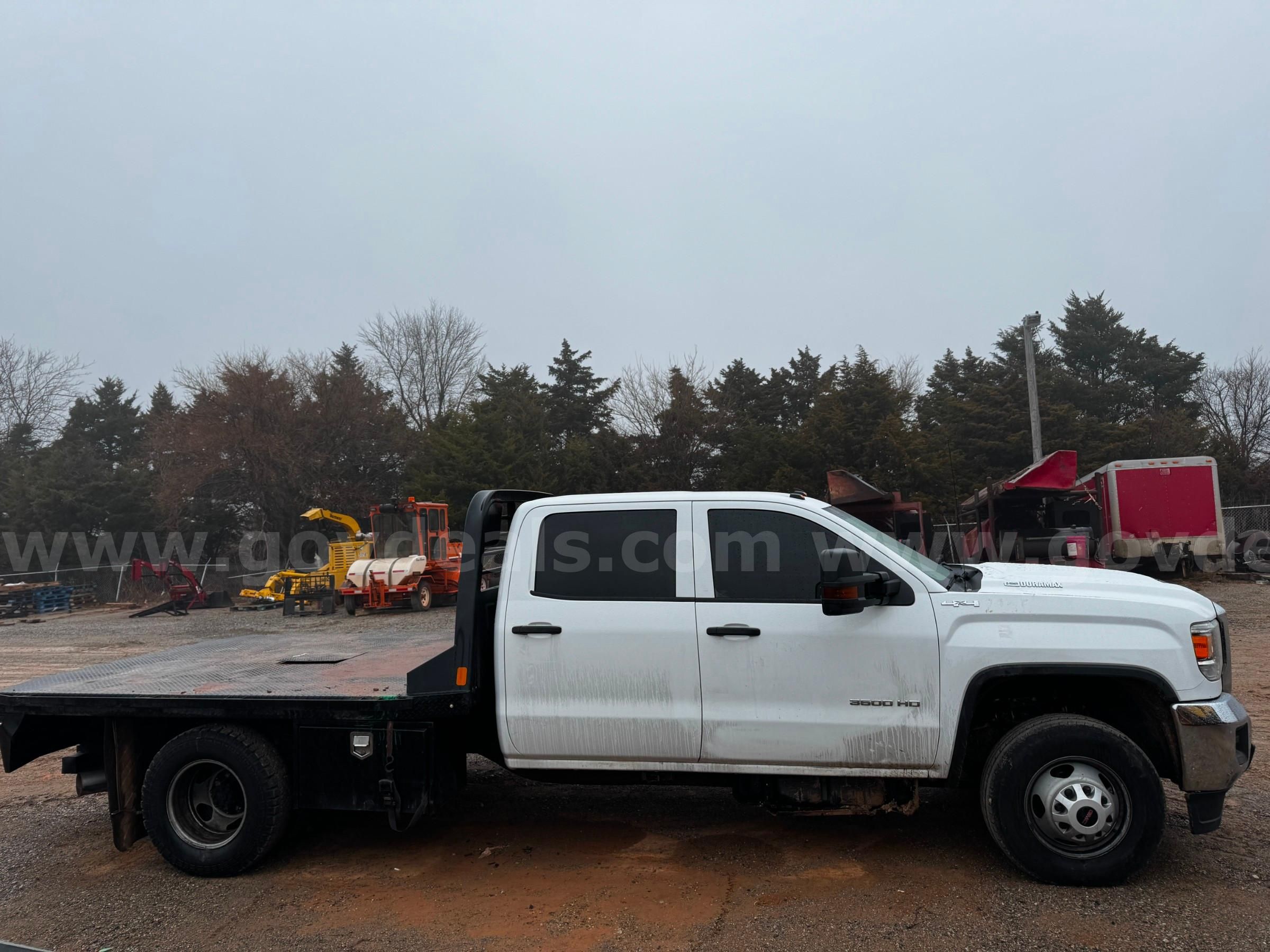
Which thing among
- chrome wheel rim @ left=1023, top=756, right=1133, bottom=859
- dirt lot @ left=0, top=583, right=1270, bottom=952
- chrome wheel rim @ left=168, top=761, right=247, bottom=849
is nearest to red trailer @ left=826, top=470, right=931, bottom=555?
dirt lot @ left=0, top=583, right=1270, bottom=952

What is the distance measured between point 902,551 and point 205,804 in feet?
13.3

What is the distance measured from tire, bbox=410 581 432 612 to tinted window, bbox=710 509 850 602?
1826cm

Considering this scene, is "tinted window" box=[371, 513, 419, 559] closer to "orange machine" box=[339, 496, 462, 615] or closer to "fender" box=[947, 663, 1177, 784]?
"orange machine" box=[339, 496, 462, 615]

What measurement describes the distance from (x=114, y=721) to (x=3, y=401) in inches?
1972

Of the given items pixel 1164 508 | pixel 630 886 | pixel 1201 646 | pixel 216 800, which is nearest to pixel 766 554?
pixel 630 886

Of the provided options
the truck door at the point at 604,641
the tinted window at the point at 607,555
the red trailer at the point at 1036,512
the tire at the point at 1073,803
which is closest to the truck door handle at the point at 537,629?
the truck door at the point at 604,641

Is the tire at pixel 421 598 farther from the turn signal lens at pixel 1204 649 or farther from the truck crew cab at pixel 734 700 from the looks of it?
the turn signal lens at pixel 1204 649

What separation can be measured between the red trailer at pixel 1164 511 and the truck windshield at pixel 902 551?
15.6 m

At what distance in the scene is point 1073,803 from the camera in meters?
4.25

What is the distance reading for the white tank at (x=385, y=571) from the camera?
70.5 feet

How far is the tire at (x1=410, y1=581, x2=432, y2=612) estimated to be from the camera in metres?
21.9

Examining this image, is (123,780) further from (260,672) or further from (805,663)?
(805,663)

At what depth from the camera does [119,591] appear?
30.9 meters

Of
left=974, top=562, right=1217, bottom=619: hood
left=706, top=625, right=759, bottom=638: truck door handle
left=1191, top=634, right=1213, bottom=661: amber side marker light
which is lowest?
left=1191, top=634, right=1213, bottom=661: amber side marker light
